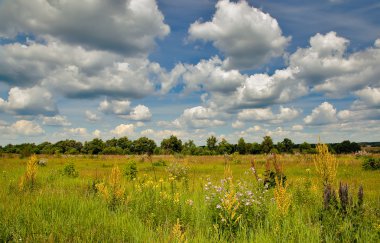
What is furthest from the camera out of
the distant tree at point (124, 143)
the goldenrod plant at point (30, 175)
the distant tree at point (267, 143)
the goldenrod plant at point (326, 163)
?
the distant tree at point (124, 143)

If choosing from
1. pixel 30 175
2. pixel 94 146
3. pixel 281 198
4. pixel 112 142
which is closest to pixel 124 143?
pixel 112 142

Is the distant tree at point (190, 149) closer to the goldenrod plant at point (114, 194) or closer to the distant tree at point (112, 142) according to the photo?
the distant tree at point (112, 142)

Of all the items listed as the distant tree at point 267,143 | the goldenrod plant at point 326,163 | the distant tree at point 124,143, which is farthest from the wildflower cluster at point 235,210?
the distant tree at point 124,143

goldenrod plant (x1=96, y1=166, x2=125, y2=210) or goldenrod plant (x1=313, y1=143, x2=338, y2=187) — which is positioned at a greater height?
goldenrod plant (x1=313, y1=143, x2=338, y2=187)

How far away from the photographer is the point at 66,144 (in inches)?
4887

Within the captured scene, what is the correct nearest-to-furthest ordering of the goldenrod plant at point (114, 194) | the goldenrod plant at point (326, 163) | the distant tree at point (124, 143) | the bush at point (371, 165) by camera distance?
the goldenrod plant at point (326, 163) → the goldenrod plant at point (114, 194) → the bush at point (371, 165) → the distant tree at point (124, 143)

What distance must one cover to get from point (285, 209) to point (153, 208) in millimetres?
3060

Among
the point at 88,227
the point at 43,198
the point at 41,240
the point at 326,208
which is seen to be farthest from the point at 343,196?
the point at 43,198

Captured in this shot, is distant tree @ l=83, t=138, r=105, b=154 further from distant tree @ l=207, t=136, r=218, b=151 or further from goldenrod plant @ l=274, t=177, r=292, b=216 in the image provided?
goldenrod plant @ l=274, t=177, r=292, b=216

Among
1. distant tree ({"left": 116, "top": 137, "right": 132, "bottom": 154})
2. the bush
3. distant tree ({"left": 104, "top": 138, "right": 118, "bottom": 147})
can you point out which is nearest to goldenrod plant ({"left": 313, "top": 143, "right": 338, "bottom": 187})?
the bush

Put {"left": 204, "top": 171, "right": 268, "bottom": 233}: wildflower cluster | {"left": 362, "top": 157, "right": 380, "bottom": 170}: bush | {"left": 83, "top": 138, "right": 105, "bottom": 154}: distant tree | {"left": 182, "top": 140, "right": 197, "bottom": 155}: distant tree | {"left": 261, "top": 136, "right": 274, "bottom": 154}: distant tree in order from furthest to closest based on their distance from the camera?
1. {"left": 83, "top": 138, "right": 105, "bottom": 154}: distant tree
2. {"left": 261, "top": 136, "right": 274, "bottom": 154}: distant tree
3. {"left": 182, "top": 140, "right": 197, "bottom": 155}: distant tree
4. {"left": 362, "top": 157, "right": 380, "bottom": 170}: bush
5. {"left": 204, "top": 171, "right": 268, "bottom": 233}: wildflower cluster

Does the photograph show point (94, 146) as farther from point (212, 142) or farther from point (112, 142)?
point (212, 142)

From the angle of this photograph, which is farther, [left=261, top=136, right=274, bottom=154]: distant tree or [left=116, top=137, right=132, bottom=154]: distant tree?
[left=116, top=137, right=132, bottom=154]: distant tree

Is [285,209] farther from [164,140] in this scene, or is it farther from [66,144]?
[66,144]
